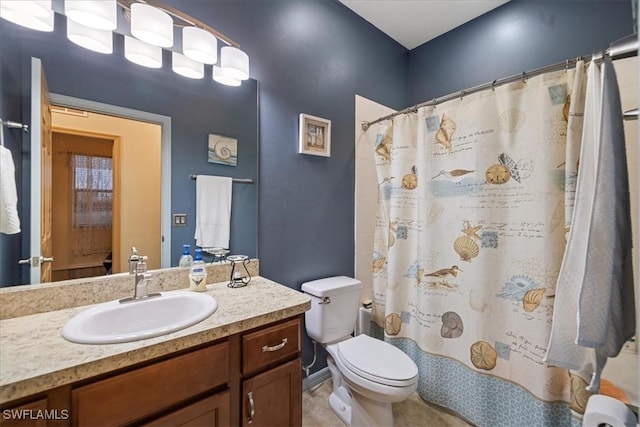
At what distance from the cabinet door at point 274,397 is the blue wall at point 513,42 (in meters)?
2.39

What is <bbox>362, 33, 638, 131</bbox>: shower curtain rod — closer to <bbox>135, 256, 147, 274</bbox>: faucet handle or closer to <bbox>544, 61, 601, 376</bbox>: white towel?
<bbox>544, 61, 601, 376</bbox>: white towel

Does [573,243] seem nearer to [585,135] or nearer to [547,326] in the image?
[585,135]

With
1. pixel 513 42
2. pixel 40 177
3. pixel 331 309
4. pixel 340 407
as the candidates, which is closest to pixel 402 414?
pixel 340 407

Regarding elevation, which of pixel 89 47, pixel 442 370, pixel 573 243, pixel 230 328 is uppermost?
pixel 89 47

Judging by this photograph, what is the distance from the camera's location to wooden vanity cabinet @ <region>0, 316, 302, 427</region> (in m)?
0.70

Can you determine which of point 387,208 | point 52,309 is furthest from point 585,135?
point 52,309

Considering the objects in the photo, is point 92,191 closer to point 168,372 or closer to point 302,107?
point 168,372

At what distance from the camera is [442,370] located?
5.61 feet

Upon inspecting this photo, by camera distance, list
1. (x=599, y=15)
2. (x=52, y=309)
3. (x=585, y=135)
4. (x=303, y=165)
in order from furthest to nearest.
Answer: (x=303, y=165), (x=599, y=15), (x=52, y=309), (x=585, y=135)

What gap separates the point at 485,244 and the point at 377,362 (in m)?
0.86

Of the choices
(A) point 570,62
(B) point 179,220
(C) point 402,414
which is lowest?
(C) point 402,414

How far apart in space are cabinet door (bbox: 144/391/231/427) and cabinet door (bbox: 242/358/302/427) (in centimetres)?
7

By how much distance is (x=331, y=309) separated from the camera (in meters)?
1.77

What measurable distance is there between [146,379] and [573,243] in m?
1.35
